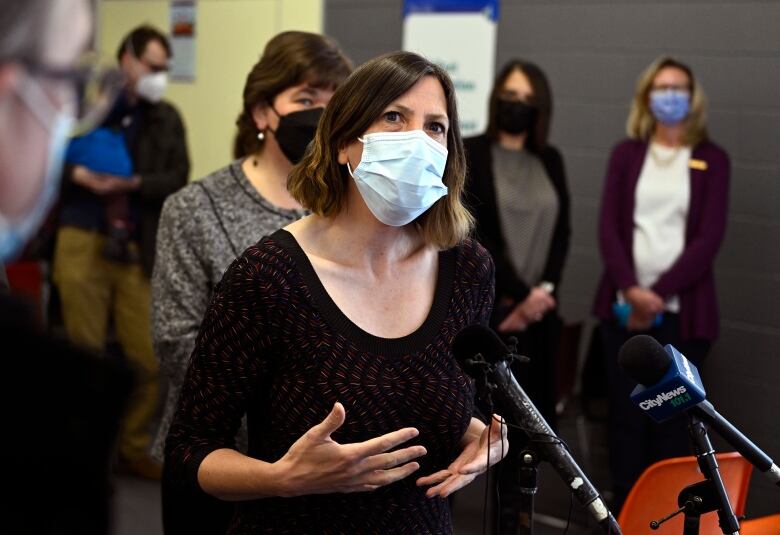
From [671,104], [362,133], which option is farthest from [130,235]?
[362,133]

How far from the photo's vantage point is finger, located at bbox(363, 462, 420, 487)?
157 cm

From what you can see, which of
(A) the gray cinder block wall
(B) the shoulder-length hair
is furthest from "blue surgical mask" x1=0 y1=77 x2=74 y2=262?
(A) the gray cinder block wall

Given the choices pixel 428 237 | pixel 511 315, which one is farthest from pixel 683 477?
pixel 511 315

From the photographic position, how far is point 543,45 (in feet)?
15.8

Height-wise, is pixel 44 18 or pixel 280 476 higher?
pixel 44 18

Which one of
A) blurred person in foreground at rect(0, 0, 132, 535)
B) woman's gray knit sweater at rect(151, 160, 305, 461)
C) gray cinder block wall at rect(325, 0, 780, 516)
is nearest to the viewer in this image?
blurred person in foreground at rect(0, 0, 132, 535)

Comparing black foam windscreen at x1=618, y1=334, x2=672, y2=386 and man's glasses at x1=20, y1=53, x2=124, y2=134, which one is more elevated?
man's glasses at x1=20, y1=53, x2=124, y2=134

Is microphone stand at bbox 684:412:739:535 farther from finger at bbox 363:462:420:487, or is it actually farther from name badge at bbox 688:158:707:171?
name badge at bbox 688:158:707:171

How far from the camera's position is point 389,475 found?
1.58m

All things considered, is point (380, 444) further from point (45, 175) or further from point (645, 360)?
point (45, 175)

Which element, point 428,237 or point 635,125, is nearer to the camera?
point 428,237

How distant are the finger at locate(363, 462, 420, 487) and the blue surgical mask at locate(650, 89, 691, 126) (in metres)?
2.85

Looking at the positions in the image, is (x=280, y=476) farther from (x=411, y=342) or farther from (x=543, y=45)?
(x=543, y=45)

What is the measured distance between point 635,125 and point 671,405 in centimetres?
287
